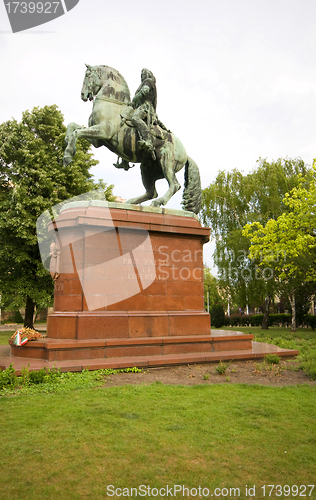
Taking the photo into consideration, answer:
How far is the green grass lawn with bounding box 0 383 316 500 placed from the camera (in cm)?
348

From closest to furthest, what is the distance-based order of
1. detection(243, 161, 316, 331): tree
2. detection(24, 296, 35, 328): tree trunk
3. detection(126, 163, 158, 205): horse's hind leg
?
detection(126, 163, 158, 205): horse's hind leg, detection(243, 161, 316, 331): tree, detection(24, 296, 35, 328): tree trunk

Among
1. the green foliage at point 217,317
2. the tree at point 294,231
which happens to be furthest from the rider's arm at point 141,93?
the green foliage at point 217,317

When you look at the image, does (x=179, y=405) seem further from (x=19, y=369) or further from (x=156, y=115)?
(x=156, y=115)

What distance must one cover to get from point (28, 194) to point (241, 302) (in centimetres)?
1776

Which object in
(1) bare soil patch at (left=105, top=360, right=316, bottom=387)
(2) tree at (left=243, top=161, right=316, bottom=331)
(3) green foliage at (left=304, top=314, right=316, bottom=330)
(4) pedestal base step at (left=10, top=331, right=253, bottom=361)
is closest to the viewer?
(1) bare soil patch at (left=105, top=360, right=316, bottom=387)

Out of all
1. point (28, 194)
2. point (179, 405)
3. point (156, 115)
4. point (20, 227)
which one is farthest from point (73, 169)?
point (179, 405)

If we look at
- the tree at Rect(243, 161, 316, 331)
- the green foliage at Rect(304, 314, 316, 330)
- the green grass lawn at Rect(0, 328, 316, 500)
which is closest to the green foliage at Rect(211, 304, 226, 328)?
the green foliage at Rect(304, 314, 316, 330)

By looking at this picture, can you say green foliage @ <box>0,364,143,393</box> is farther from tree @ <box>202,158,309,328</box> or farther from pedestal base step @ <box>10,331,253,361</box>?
tree @ <box>202,158,309,328</box>

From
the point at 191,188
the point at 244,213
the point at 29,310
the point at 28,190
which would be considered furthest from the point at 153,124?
the point at 244,213

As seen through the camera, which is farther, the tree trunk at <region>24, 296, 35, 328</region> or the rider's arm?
the tree trunk at <region>24, 296, 35, 328</region>

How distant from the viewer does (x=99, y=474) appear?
3.57m

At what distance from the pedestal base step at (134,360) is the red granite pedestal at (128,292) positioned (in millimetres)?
38

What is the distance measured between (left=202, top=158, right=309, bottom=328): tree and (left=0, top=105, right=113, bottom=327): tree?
13.4 metres

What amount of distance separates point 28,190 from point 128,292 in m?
14.3
